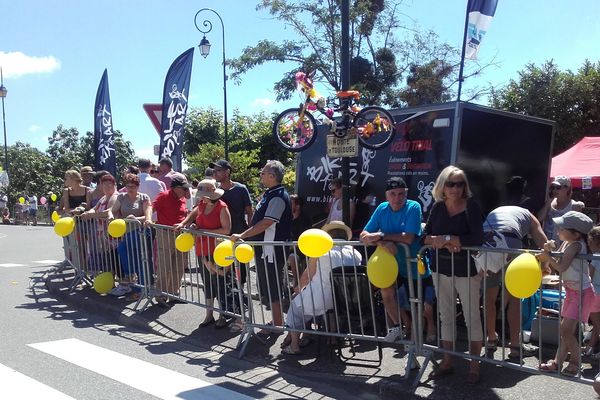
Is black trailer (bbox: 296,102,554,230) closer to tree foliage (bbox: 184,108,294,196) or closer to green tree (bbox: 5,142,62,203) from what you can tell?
tree foliage (bbox: 184,108,294,196)

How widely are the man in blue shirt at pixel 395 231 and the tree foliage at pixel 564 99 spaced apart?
64.0 feet

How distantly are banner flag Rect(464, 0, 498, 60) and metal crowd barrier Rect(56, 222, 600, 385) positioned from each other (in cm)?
549

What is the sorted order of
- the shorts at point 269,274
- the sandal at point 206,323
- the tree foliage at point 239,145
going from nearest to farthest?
the shorts at point 269,274, the sandal at point 206,323, the tree foliage at point 239,145

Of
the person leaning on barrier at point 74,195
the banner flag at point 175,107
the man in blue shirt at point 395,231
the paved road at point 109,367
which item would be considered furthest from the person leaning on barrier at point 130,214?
the man in blue shirt at point 395,231

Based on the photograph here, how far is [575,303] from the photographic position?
4.19 metres

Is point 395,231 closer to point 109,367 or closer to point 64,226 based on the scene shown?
point 109,367

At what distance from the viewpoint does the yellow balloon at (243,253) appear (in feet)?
17.5

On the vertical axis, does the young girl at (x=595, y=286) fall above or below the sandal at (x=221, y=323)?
above

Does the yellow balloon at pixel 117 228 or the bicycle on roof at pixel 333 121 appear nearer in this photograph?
the bicycle on roof at pixel 333 121

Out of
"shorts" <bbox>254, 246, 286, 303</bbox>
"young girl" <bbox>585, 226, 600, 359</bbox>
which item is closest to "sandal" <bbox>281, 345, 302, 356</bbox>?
"shorts" <bbox>254, 246, 286, 303</bbox>

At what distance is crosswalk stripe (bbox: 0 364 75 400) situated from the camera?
4.40 meters

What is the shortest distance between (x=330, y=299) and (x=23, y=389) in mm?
2728

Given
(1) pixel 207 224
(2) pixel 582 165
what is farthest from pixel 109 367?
(2) pixel 582 165

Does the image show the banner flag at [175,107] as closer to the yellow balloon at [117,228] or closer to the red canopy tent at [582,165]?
the yellow balloon at [117,228]
